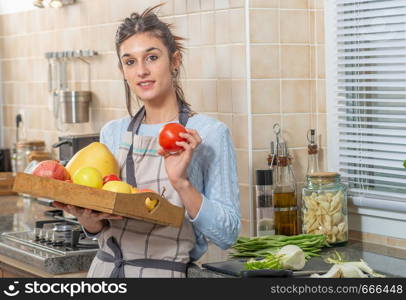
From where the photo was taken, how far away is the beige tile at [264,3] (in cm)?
276

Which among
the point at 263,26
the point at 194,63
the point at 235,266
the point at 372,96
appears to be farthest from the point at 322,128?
the point at 235,266

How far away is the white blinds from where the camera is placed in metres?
2.66

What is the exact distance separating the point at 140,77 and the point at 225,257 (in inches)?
26.9

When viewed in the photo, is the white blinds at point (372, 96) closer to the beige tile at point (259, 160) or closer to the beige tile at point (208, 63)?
the beige tile at point (259, 160)

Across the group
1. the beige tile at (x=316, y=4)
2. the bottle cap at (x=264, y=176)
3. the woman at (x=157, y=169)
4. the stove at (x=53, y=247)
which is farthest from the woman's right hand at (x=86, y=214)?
the beige tile at (x=316, y=4)

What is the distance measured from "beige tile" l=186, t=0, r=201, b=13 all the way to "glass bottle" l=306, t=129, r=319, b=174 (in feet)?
2.02

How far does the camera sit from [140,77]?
211 centimetres

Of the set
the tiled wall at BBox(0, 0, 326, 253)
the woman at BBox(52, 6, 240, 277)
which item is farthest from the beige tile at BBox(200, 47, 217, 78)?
the woman at BBox(52, 6, 240, 277)

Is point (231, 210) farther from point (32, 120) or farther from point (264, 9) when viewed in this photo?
point (32, 120)

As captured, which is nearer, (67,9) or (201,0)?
(201,0)

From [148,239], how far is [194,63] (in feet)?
3.31

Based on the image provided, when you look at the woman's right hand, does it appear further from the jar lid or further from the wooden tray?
the jar lid

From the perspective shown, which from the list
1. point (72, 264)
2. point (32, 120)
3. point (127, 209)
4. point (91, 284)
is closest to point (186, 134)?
point (127, 209)

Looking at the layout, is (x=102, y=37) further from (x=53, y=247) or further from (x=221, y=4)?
(x=53, y=247)
